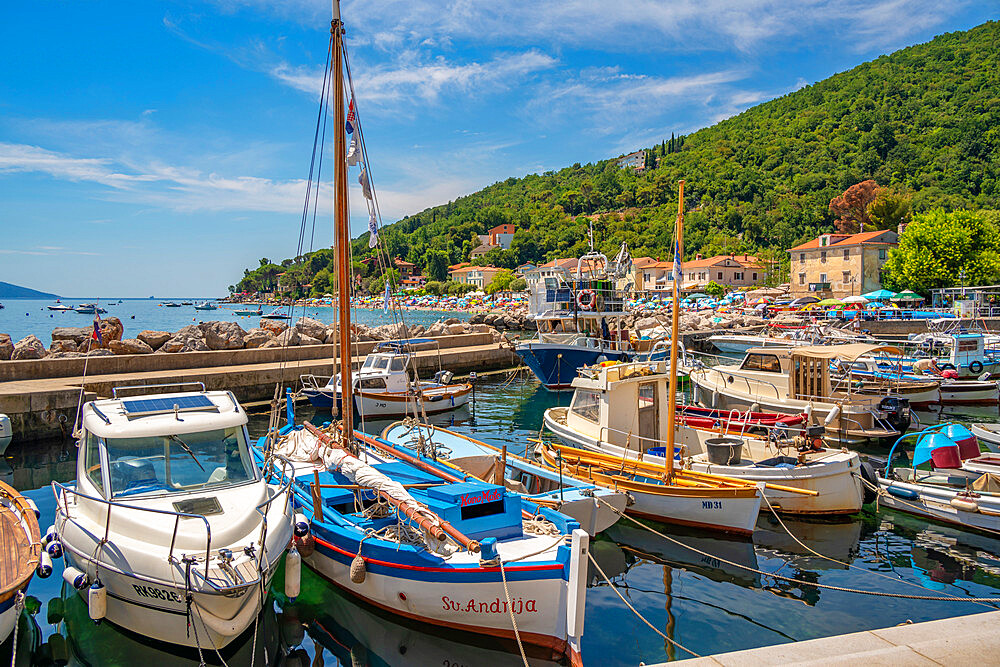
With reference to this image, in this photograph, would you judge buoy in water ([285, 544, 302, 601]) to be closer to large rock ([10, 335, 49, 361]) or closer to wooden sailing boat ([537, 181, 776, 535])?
wooden sailing boat ([537, 181, 776, 535])

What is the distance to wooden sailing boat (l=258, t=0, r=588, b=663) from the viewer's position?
Answer: 7.22 metres

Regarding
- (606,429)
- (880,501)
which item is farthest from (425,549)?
(880,501)

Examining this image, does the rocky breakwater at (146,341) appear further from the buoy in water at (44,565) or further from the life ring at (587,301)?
the buoy in water at (44,565)

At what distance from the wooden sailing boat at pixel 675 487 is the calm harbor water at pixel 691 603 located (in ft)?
1.57

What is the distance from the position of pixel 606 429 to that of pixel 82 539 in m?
10.1

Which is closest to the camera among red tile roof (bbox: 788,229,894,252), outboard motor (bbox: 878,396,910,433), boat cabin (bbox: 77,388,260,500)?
boat cabin (bbox: 77,388,260,500)

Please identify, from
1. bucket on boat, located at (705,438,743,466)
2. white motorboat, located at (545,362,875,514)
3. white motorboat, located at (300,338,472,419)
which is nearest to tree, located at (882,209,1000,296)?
white motorboat, located at (300,338,472,419)

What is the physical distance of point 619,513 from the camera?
10938 mm

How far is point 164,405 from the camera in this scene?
352 inches

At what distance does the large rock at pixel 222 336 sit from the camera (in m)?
30.2

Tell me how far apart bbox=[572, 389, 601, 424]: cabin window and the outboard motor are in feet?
33.3

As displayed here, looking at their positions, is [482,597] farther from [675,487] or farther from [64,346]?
[64,346]

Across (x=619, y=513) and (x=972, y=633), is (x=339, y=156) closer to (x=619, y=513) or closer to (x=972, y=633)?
(x=619, y=513)

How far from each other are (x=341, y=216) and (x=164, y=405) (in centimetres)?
502
